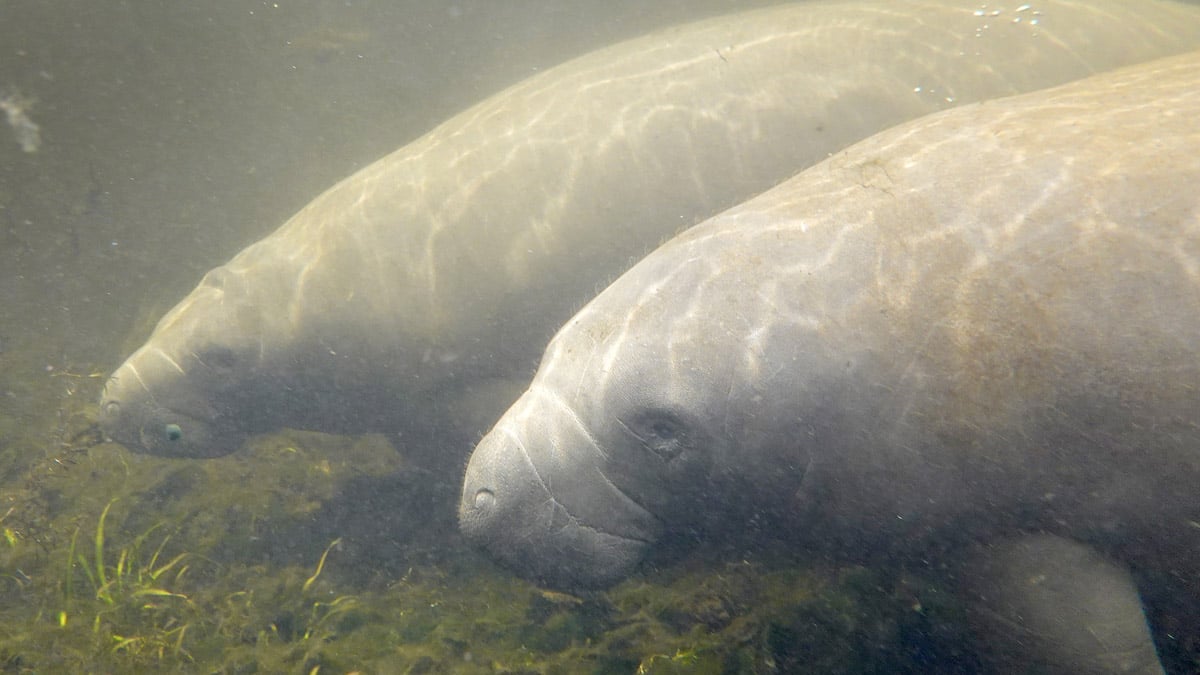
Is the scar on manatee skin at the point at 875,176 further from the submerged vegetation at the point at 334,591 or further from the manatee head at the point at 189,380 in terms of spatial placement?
the manatee head at the point at 189,380

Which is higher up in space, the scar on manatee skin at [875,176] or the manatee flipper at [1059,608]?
the scar on manatee skin at [875,176]

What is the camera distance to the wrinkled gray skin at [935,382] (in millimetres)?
2553

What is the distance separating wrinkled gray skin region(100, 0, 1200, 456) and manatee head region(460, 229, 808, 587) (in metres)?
1.75

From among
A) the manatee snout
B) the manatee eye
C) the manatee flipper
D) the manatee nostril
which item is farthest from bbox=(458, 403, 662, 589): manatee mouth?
the manatee snout

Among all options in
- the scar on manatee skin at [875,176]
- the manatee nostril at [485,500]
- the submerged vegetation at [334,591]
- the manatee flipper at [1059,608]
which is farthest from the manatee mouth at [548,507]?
the scar on manatee skin at [875,176]

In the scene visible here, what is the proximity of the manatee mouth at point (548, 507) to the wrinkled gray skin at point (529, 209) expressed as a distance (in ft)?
6.59

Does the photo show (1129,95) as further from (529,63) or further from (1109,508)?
(529,63)

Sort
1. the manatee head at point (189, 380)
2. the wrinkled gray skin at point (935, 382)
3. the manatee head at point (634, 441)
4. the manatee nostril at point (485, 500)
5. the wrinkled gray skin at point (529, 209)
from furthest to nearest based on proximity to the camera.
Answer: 1. the manatee head at point (189, 380)
2. the wrinkled gray skin at point (529, 209)
3. the manatee nostril at point (485, 500)
4. the manatee head at point (634, 441)
5. the wrinkled gray skin at point (935, 382)

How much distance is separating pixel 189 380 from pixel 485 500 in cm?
376

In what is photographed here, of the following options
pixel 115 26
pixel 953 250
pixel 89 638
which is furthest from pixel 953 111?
pixel 115 26

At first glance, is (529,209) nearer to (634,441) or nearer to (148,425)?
(634,441)

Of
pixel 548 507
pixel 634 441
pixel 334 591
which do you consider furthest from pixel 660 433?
pixel 334 591

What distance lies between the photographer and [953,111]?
3859mm

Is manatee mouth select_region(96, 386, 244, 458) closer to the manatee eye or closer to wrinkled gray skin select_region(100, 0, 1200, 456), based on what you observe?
wrinkled gray skin select_region(100, 0, 1200, 456)
